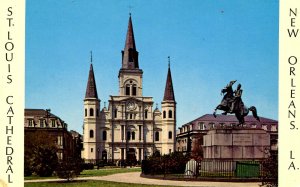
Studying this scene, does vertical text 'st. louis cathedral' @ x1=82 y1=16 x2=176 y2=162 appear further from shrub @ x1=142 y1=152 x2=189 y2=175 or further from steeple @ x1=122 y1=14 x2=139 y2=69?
shrub @ x1=142 y1=152 x2=189 y2=175

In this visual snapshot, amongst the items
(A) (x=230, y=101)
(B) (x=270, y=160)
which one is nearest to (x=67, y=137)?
(A) (x=230, y=101)

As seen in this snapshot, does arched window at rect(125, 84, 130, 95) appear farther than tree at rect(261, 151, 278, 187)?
Yes

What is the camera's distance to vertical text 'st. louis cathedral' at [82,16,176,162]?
Result: 221 feet

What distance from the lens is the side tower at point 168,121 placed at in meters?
69.2

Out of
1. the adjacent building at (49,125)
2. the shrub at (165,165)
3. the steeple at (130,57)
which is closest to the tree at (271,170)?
the shrub at (165,165)

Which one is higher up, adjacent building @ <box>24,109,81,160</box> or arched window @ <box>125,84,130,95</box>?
arched window @ <box>125,84,130,95</box>

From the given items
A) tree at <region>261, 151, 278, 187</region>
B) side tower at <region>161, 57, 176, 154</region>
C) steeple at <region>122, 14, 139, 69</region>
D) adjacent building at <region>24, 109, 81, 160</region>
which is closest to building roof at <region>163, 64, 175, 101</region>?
side tower at <region>161, 57, 176, 154</region>

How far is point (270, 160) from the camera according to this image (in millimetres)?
11312

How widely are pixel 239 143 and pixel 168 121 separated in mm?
50974

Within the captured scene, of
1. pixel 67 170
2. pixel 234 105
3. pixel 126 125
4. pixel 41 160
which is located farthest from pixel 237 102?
pixel 126 125

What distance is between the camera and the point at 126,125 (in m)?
68.9

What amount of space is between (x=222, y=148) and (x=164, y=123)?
51.1m

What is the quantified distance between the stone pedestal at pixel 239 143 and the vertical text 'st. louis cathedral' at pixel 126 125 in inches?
1902
